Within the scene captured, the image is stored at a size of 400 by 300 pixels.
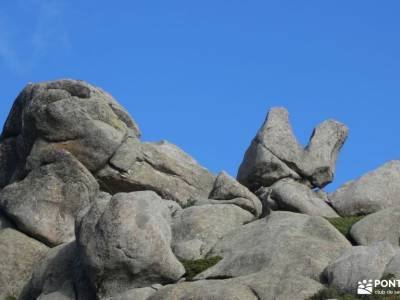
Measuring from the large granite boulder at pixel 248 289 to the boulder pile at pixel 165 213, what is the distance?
0.08 m

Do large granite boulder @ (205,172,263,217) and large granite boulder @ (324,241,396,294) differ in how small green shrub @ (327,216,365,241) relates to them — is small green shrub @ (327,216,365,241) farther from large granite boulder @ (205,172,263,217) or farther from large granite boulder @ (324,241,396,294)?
large granite boulder @ (324,241,396,294)

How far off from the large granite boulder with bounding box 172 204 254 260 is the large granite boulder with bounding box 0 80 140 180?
9451 millimetres

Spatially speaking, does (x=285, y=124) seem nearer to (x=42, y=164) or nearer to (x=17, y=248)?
(x=42, y=164)

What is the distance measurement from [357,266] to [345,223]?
11492 mm

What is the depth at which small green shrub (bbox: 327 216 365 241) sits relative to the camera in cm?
5325

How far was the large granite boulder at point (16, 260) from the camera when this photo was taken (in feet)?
182

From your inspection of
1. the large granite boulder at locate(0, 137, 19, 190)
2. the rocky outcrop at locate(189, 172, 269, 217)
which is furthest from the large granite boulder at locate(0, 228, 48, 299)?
the large granite boulder at locate(0, 137, 19, 190)

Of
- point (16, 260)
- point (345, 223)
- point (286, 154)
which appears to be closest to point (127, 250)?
point (16, 260)

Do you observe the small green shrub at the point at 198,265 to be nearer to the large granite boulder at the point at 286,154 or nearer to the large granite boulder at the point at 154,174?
the large granite boulder at the point at 154,174

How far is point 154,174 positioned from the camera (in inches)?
2621

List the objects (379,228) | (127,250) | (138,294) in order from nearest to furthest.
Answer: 1. (138,294)
2. (127,250)
3. (379,228)

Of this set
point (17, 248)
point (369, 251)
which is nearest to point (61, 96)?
point (17, 248)

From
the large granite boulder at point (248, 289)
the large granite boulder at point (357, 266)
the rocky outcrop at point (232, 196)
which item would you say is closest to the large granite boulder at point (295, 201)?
the rocky outcrop at point (232, 196)

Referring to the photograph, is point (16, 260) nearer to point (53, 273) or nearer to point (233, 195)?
point (53, 273)
